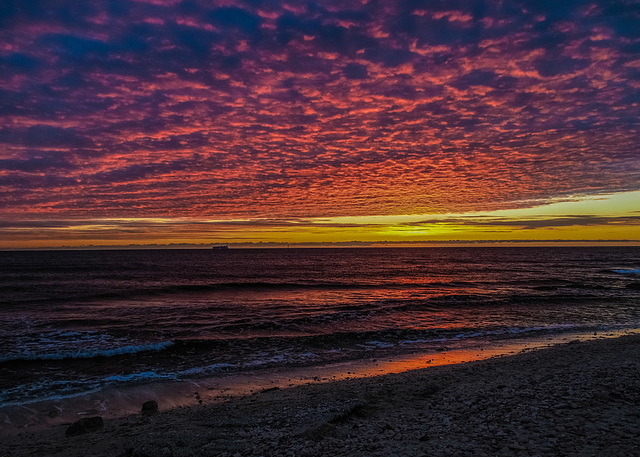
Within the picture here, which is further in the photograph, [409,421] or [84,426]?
[84,426]

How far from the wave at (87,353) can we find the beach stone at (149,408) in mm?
7727

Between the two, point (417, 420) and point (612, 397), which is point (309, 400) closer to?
point (417, 420)

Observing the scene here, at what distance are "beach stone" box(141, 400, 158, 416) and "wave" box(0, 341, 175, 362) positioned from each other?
304 inches

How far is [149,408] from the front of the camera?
33.9 ft

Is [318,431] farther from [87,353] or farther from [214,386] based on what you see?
[87,353]

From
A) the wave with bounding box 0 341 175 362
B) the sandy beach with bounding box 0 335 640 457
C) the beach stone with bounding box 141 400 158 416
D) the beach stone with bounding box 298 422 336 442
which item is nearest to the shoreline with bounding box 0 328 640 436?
the beach stone with bounding box 141 400 158 416

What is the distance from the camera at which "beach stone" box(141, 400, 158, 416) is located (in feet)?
33.3

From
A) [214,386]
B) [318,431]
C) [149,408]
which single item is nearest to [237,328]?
[214,386]

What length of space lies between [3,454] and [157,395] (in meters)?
4.23

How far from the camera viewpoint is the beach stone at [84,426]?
29.1 feet

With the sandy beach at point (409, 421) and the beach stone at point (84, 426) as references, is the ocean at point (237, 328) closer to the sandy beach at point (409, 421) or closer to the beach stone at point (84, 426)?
the beach stone at point (84, 426)

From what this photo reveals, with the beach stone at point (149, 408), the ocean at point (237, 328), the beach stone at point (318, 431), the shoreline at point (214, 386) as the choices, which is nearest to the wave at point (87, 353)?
the ocean at point (237, 328)

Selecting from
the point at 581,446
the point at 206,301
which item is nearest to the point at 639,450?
the point at 581,446

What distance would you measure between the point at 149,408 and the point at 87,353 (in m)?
8.70
